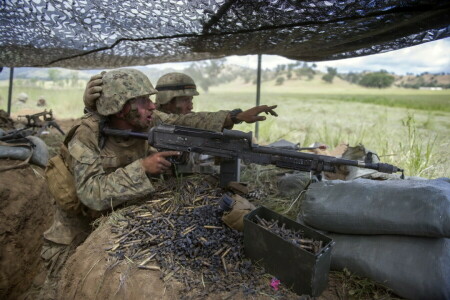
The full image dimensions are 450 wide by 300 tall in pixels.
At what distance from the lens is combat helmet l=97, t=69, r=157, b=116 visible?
10.0 feet

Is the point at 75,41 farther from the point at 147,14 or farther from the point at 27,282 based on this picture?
the point at 27,282

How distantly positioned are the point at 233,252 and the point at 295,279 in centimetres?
53

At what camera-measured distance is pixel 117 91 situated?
3.05 m

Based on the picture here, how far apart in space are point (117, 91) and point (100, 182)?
35.4 inches

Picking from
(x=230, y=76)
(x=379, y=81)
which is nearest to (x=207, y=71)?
(x=230, y=76)

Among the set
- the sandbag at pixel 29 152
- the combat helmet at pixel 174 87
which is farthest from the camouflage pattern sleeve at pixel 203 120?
the sandbag at pixel 29 152

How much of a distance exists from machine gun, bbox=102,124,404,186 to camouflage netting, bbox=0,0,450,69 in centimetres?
109

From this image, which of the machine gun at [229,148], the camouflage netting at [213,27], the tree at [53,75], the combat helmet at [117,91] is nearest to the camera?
the camouflage netting at [213,27]

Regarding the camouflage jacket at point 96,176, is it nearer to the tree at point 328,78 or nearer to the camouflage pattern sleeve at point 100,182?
the camouflage pattern sleeve at point 100,182

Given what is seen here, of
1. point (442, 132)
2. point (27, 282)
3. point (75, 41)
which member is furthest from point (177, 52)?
point (442, 132)

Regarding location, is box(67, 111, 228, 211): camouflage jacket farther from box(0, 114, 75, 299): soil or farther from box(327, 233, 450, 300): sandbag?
box(0, 114, 75, 299): soil

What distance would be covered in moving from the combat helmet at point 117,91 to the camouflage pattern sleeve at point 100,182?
426 millimetres

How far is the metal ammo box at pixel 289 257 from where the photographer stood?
1.87m

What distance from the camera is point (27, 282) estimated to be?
15.2 ft
